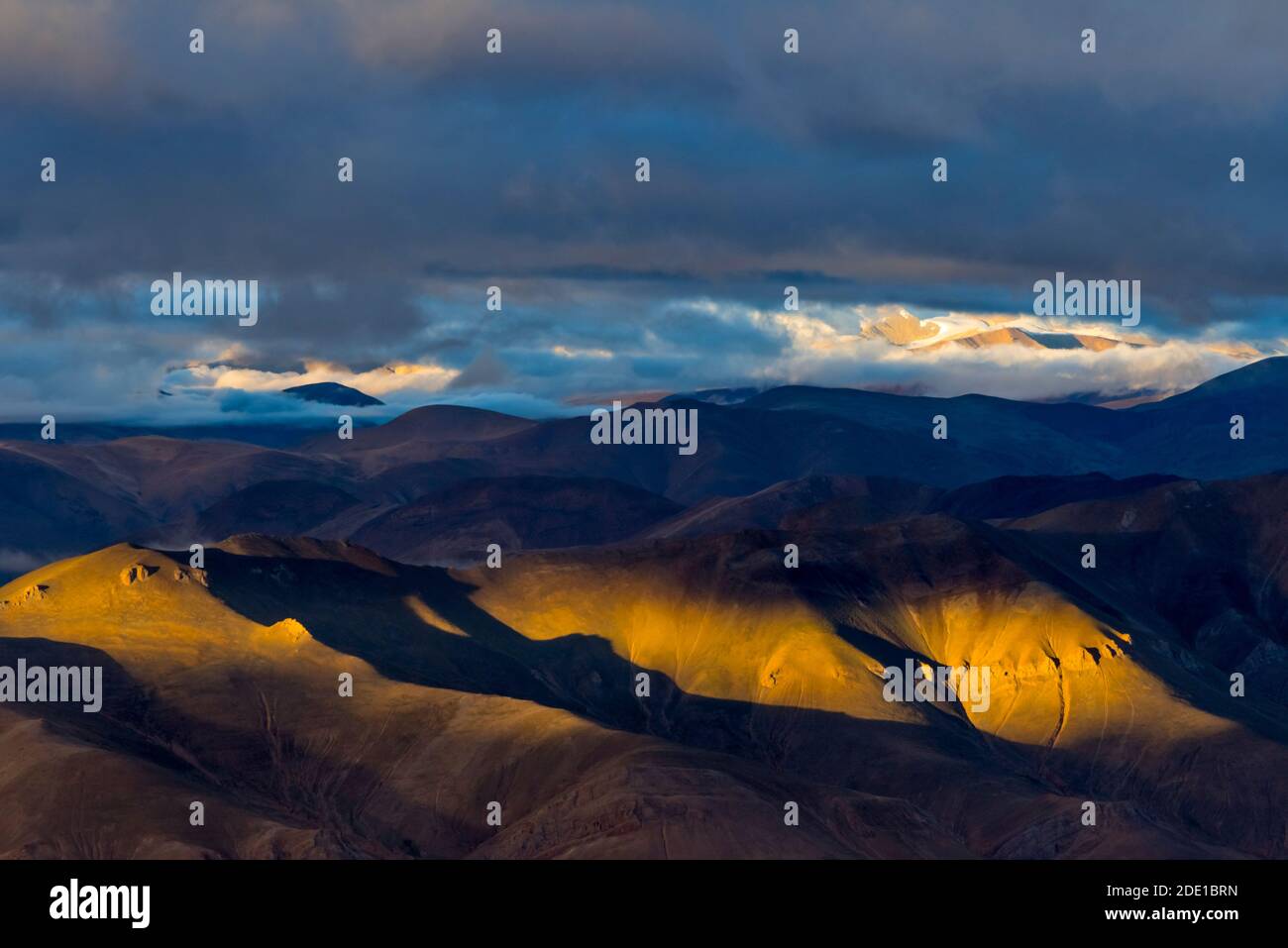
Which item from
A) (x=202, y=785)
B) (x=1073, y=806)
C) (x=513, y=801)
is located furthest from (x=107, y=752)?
(x=1073, y=806)

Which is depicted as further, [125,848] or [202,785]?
[202,785]
